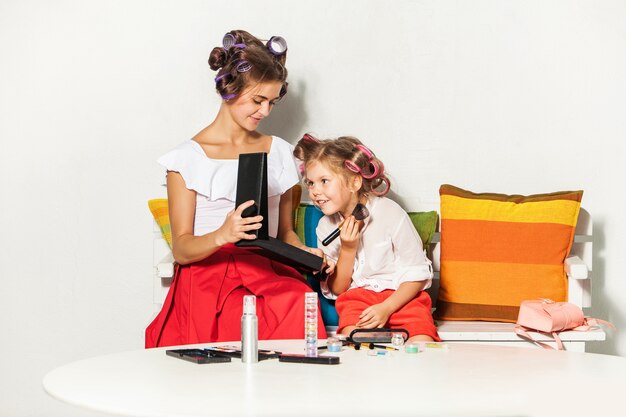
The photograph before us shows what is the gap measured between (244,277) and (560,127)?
1.33m

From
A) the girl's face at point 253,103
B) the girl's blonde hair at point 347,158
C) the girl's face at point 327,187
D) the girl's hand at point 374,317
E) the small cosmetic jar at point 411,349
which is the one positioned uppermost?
the girl's face at point 253,103

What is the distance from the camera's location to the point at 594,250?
3391mm

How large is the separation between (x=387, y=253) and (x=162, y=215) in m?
0.77

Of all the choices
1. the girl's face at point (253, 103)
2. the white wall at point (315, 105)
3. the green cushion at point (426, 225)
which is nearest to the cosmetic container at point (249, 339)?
the girl's face at point (253, 103)

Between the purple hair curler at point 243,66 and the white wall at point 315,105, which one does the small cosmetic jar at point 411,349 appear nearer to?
A: the purple hair curler at point 243,66

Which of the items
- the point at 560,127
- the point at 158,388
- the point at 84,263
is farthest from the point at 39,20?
the point at 158,388

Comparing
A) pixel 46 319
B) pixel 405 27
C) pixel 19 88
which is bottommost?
pixel 46 319

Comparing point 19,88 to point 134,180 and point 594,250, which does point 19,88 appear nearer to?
point 134,180

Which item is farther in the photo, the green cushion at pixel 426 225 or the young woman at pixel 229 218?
the green cushion at pixel 426 225

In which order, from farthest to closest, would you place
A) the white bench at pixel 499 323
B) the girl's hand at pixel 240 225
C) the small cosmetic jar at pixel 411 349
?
1. the white bench at pixel 499 323
2. the girl's hand at pixel 240 225
3. the small cosmetic jar at pixel 411 349

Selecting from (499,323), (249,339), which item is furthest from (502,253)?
(249,339)

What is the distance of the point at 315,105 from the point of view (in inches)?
132

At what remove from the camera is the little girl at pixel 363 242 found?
2.83 m

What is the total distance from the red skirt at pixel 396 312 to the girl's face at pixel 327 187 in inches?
10.5
